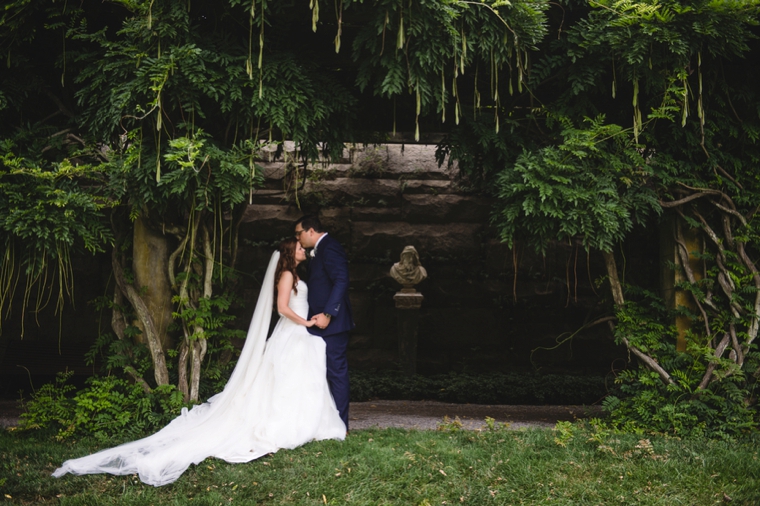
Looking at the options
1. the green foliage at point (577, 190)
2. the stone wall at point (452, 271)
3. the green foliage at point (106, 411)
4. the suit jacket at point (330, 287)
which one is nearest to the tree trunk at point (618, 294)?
the green foliage at point (577, 190)

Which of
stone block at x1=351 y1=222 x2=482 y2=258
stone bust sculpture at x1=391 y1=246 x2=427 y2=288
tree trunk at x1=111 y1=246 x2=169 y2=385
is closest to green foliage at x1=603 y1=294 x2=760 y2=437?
stone bust sculpture at x1=391 y1=246 x2=427 y2=288

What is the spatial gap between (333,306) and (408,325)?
3202 millimetres

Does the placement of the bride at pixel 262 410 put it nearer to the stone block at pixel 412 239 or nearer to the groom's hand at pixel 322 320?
the groom's hand at pixel 322 320

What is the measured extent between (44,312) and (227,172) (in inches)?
209

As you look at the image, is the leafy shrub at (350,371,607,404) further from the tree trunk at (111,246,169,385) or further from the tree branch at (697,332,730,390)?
the tree trunk at (111,246,169,385)

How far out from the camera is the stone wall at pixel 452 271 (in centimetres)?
955

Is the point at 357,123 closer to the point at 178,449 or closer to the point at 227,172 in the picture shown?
the point at 227,172

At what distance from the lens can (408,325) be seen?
861 centimetres

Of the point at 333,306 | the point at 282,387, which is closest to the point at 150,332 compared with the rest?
the point at 282,387

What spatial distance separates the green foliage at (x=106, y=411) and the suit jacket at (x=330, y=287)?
1.44 m

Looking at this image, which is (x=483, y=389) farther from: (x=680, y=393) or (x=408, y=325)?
(x=680, y=393)

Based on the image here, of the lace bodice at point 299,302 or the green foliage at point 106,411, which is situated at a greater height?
the lace bodice at point 299,302

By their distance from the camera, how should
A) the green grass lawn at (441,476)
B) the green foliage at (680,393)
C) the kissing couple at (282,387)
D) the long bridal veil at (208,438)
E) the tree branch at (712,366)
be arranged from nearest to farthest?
the green grass lawn at (441,476) < the long bridal veil at (208,438) < the kissing couple at (282,387) < the green foliage at (680,393) < the tree branch at (712,366)

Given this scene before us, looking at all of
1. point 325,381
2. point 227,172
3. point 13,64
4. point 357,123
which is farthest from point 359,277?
point 13,64
